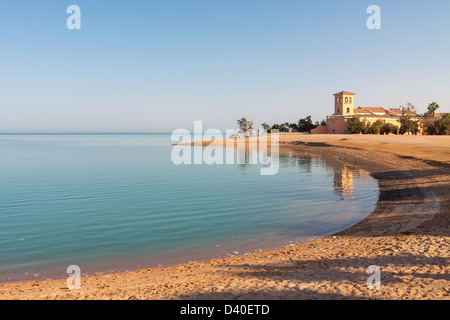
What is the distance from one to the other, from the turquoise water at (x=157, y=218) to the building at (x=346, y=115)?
74.7 meters

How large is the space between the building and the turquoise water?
245ft

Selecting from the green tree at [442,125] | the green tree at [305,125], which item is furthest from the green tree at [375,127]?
the green tree at [305,125]

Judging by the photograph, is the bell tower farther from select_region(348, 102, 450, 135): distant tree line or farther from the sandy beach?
the sandy beach

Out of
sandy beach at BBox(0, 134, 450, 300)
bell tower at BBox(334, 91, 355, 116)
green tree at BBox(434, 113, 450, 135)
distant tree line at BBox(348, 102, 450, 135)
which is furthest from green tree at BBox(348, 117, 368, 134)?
sandy beach at BBox(0, 134, 450, 300)

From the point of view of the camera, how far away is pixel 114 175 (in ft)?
104

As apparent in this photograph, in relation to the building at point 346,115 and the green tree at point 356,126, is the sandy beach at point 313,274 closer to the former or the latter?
the green tree at point 356,126

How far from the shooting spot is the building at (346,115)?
Result: 93963mm

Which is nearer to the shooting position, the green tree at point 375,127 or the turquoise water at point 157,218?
the turquoise water at point 157,218

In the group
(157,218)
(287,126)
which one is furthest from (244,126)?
(157,218)

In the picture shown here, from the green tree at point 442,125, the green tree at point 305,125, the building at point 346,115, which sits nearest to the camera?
the green tree at point 442,125

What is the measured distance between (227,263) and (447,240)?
6725mm

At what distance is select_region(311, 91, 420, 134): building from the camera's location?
9396 cm

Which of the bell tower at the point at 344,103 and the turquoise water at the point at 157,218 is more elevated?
the bell tower at the point at 344,103

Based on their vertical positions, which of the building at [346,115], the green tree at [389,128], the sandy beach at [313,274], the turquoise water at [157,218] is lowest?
the turquoise water at [157,218]
